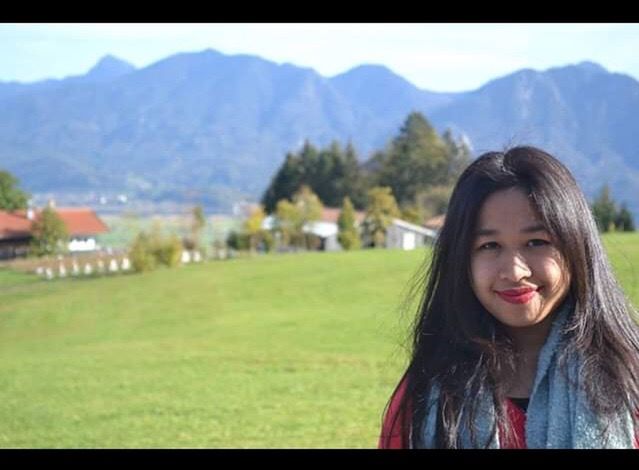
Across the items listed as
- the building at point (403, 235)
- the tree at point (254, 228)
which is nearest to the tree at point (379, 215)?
the building at point (403, 235)

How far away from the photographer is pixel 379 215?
94.6ft

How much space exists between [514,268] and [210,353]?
11191mm

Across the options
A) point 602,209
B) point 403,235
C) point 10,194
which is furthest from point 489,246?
point 403,235

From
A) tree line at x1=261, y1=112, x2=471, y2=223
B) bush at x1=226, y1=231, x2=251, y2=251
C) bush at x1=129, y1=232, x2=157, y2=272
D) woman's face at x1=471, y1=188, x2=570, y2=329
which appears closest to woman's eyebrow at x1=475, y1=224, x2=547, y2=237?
woman's face at x1=471, y1=188, x2=570, y2=329

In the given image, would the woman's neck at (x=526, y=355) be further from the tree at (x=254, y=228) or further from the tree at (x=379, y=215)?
the tree at (x=254, y=228)

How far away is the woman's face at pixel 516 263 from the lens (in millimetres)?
984

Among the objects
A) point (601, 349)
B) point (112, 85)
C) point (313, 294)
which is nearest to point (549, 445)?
point (601, 349)

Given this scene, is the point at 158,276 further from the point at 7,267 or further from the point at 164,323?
the point at 7,267

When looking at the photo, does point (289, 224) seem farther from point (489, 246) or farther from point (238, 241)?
point (489, 246)

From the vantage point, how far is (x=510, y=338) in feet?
3.44

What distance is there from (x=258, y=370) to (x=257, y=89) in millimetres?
29695

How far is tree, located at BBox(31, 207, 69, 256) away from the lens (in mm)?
12488

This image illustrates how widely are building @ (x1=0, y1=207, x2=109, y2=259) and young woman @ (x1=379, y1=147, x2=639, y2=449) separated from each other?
9813 millimetres

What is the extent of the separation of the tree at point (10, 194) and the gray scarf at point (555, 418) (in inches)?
431
